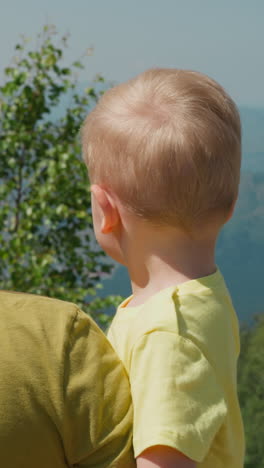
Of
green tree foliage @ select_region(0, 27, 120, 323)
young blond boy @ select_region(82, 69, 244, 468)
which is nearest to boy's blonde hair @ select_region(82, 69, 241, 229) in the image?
young blond boy @ select_region(82, 69, 244, 468)

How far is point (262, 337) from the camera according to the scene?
4.83 m

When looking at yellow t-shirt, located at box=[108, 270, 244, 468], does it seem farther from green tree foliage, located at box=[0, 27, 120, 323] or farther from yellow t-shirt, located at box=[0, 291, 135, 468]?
green tree foliage, located at box=[0, 27, 120, 323]

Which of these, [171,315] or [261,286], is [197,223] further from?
[261,286]

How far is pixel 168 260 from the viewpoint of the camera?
4.44 feet

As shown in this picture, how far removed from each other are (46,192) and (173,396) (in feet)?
10.8

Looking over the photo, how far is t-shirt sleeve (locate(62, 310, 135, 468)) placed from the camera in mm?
1111

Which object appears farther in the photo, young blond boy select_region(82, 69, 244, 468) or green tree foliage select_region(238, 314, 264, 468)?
green tree foliage select_region(238, 314, 264, 468)

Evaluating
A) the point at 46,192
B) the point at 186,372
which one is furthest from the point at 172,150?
the point at 46,192

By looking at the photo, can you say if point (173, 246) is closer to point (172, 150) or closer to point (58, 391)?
point (172, 150)

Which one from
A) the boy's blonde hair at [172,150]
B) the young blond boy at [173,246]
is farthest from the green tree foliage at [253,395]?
the boy's blonde hair at [172,150]

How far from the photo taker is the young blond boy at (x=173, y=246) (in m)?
1.20

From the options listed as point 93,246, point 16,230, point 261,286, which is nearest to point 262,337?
point 93,246

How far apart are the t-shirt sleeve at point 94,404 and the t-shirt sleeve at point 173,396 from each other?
23 mm

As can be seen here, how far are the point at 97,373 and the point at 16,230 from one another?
139 inches
